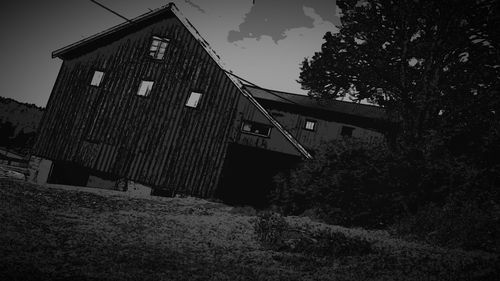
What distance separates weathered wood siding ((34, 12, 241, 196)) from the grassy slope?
230 inches

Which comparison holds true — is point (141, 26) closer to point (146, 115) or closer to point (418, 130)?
point (146, 115)

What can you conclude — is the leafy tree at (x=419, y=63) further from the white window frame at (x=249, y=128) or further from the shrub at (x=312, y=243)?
the shrub at (x=312, y=243)

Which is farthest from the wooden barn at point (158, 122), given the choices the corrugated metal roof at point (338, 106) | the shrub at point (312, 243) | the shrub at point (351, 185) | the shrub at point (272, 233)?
the corrugated metal roof at point (338, 106)

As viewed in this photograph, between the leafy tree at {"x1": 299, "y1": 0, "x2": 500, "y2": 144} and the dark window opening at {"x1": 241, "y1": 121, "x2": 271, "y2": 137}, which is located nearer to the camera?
the leafy tree at {"x1": 299, "y1": 0, "x2": 500, "y2": 144}

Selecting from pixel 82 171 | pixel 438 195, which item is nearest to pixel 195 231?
pixel 438 195

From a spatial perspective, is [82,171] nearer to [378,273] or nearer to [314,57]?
[314,57]

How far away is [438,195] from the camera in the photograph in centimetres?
1155

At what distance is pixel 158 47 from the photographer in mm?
18078

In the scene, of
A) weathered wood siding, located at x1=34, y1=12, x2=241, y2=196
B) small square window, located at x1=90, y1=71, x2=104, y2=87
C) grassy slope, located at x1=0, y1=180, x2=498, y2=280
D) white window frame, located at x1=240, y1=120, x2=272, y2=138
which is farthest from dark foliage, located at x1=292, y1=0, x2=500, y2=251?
small square window, located at x1=90, y1=71, x2=104, y2=87

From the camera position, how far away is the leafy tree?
1286 cm

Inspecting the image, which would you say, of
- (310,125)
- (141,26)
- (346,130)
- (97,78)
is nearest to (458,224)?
(346,130)

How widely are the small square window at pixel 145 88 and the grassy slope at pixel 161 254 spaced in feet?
28.5

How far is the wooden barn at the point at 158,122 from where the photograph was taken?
52.1 ft

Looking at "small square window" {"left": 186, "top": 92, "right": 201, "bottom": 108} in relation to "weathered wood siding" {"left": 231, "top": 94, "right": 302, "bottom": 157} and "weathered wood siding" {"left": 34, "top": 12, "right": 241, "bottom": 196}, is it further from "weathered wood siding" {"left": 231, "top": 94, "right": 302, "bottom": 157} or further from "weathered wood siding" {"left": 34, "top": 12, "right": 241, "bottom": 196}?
"weathered wood siding" {"left": 231, "top": 94, "right": 302, "bottom": 157}
